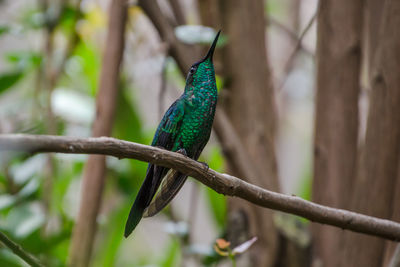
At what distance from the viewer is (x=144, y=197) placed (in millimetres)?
1415

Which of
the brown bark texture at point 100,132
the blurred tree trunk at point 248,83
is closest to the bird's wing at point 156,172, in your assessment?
the brown bark texture at point 100,132

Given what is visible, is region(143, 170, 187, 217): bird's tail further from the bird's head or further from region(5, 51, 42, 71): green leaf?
region(5, 51, 42, 71): green leaf

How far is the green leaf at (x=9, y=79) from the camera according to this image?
2732 mm

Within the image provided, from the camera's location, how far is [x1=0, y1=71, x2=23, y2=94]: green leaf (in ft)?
8.96

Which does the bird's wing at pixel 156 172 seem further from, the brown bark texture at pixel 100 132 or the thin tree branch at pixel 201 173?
the brown bark texture at pixel 100 132

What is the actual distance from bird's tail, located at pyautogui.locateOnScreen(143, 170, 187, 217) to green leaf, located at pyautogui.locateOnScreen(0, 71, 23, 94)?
157cm

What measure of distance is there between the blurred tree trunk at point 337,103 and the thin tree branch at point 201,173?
832 mm

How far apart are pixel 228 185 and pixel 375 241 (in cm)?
100

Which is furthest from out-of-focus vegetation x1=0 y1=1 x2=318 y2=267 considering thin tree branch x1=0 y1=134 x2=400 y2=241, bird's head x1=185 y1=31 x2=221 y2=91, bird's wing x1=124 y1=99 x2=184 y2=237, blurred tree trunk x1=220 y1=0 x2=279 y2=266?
thin tree branch x1=0 y1=134 x2=400 y2=241

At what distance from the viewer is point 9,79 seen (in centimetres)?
274

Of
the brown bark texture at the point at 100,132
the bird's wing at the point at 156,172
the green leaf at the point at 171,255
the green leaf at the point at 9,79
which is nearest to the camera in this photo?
the bird's wing at the point at 156,172

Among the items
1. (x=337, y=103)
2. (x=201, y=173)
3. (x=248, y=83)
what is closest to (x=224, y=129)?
(x=248, y=83)

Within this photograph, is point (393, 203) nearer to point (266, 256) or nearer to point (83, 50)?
point (266, 256)

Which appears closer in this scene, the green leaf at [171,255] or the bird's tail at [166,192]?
the bird's tail at [166,192]
